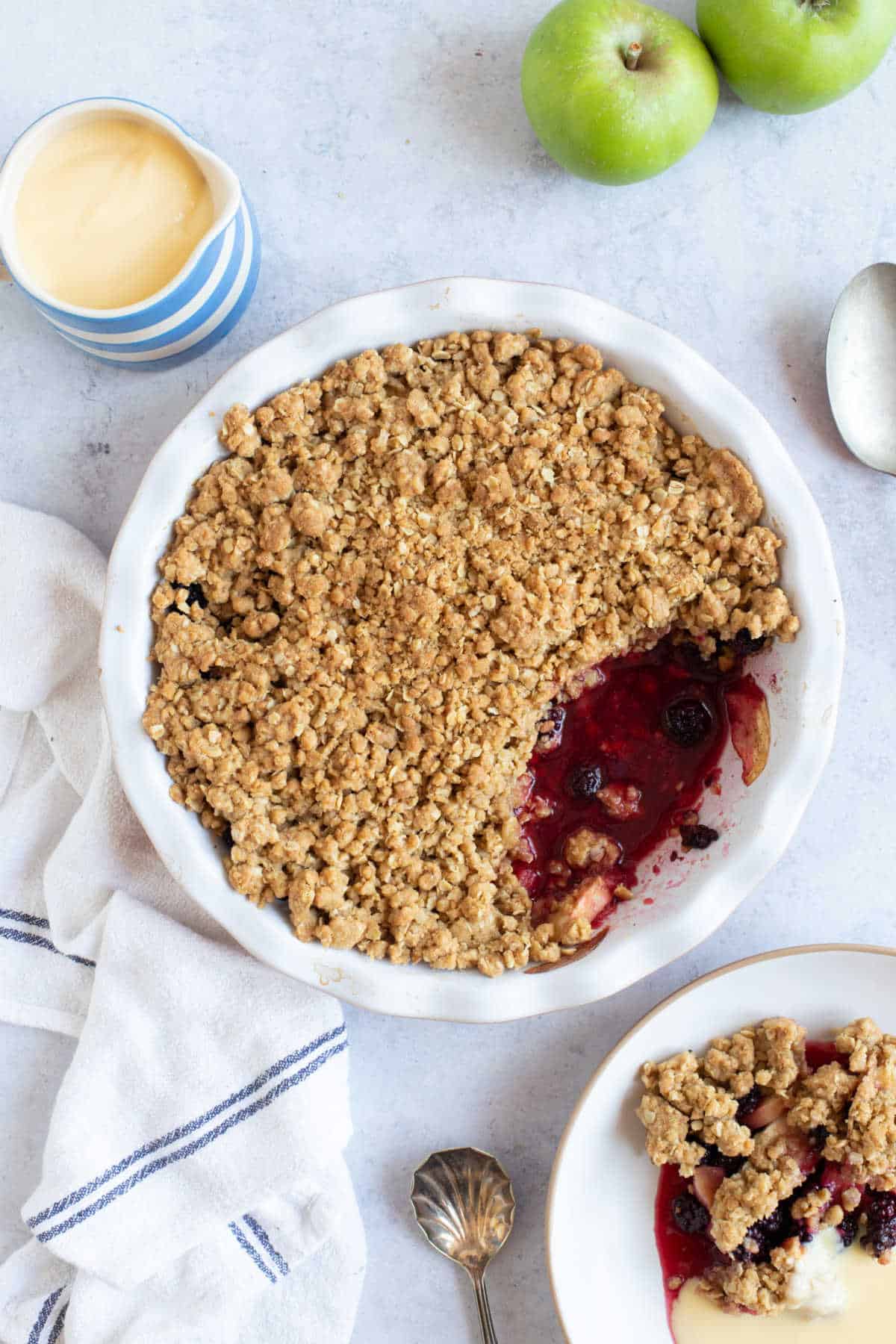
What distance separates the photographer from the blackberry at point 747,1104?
58.1 inches

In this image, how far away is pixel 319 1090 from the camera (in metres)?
1.48

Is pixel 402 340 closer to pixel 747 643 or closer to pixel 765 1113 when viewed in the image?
pixel 747 643

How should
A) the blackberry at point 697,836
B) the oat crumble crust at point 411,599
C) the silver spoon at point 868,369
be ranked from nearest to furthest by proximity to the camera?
the oat crumble crust at point 411,599
the blackberry at point 697,836
the silver spoon at point 868,369

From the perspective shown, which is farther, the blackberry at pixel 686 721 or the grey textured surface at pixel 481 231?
the grey textured surface at pixel 481 231

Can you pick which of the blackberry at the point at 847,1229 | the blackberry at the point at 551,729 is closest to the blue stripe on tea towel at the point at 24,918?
the blackberry at the point at 551,729

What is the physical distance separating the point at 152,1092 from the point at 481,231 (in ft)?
4.17

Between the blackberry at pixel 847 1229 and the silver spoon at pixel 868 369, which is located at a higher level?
the silver spoon at pixel 868 369

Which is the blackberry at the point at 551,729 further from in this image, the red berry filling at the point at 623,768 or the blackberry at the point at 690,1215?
the blackberry at the point at 690,1215

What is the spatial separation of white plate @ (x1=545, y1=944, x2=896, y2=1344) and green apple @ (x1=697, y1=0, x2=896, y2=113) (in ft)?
3.66

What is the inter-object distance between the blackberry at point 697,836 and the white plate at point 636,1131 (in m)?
0.18

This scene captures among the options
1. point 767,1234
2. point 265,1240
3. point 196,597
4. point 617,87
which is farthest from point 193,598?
point 767,1234

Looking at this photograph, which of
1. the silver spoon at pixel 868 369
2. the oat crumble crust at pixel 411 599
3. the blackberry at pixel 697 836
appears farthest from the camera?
the silver spoon at pixel 868 369

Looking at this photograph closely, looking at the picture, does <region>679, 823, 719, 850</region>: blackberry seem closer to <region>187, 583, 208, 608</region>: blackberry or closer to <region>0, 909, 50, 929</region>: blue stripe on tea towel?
<region>187, 583, 208, 608</region>: blackberry

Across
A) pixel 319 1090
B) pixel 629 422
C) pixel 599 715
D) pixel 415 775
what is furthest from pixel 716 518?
pixel 319 1090
